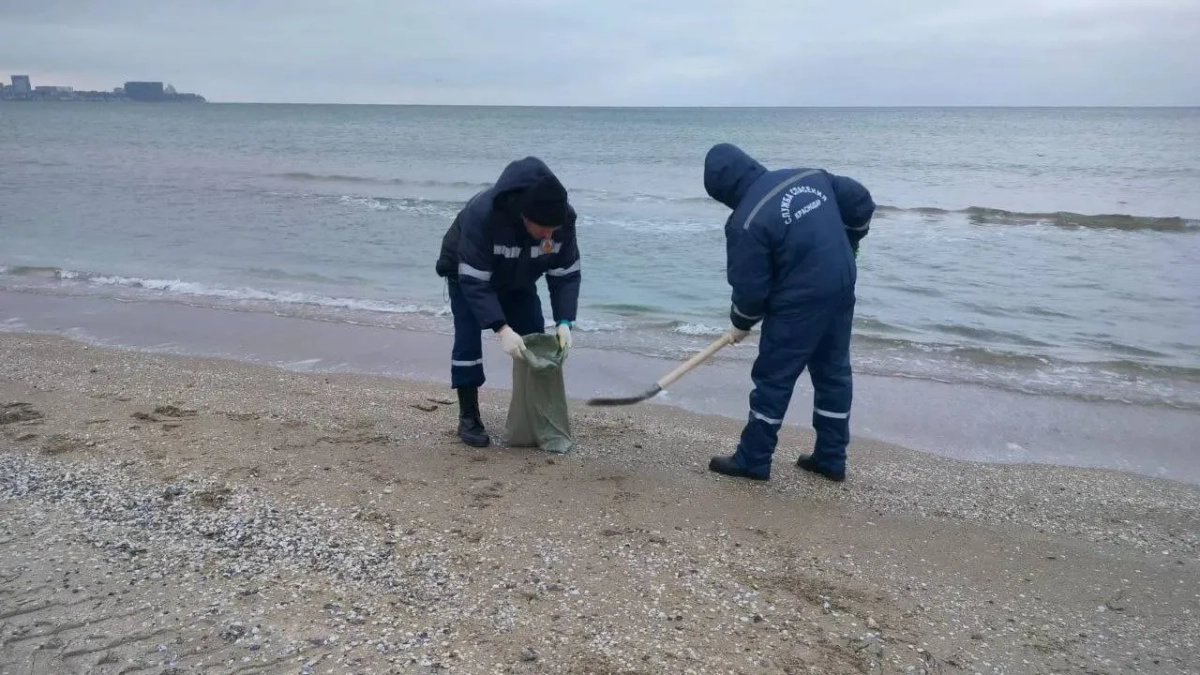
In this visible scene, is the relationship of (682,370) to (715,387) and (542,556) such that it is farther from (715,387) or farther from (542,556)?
(715,387)

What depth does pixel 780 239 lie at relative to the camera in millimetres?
4203

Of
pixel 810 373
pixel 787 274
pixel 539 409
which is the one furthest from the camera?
pixel 539 409

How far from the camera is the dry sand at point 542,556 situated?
295 centimetres

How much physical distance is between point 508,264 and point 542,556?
5.19 ft

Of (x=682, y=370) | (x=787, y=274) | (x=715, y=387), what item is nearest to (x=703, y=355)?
(x=682, y=370)

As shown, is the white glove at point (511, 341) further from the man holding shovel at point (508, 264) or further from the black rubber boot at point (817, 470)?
the black rubber boot at point (817, 470)

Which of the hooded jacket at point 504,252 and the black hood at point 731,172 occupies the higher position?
the black hood at point 731,172

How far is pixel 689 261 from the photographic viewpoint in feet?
41.3

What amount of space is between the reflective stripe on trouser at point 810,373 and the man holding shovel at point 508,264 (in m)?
1.05

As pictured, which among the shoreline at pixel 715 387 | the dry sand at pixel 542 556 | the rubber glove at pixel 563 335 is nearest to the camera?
the dry sand at pixel 542 556

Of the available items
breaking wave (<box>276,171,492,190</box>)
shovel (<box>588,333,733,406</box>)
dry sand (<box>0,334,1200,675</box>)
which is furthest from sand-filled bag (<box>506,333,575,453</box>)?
breaking wave (<box>276,171,492,190</box>)

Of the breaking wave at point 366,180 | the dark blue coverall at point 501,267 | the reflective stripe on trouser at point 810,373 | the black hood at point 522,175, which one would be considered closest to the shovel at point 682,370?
the reflective stripe on trouser at point 810,373

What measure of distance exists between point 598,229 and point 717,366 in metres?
8.58

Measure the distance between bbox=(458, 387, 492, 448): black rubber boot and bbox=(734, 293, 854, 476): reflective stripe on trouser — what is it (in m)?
1.43
